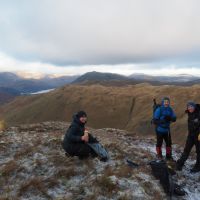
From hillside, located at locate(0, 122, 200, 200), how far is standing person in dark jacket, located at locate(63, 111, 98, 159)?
45 cm

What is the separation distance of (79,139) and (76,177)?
208cm

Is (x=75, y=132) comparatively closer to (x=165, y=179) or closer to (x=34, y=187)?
(x=34, y=187)

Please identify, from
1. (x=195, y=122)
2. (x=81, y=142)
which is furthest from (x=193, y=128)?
(x=81, y=142)

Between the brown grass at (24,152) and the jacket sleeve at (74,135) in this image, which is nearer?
the jacket sleeve at (74,135)

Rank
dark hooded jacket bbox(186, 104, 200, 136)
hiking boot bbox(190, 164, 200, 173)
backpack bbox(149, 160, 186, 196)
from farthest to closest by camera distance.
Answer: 1. hiking boot bbox(190, 164, 200, 173)
2. dark hooded jacket bbox(186, 104, 200, 136)
3. backpack bbox(149, 160, 186, 196)

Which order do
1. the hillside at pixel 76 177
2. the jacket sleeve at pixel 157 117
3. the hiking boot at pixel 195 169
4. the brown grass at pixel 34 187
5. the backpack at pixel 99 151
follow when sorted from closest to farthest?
1. the hillside at pixel 76 177
2. the brown grass at pixel 34 187
3. the backpack at pixel 99 151
4. the hiking boot at pixel 195 169
5. the jacket sleeve at pixel 157 117

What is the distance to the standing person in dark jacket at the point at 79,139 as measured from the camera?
52.2ft

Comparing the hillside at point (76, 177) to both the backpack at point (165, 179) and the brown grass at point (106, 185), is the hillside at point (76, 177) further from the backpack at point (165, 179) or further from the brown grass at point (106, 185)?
the backpack at point (165, 179)

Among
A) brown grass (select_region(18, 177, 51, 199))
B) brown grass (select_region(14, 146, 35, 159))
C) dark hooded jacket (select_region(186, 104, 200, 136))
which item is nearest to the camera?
brown grass (select_region(18, 177, 51, 199))

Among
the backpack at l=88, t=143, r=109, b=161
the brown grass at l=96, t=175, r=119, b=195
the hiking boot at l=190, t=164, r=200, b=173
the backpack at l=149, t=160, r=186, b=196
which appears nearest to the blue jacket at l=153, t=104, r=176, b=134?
the hiking boot at l=190, t=164, r=200, b=173

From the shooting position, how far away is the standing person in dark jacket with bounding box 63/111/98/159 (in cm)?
1591

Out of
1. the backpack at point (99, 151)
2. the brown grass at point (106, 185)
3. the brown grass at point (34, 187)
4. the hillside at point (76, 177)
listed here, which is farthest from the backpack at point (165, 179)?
the brown grass at point (34, 187)

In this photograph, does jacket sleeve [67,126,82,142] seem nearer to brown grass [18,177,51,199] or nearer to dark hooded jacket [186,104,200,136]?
brown grass [18,177,51,199]

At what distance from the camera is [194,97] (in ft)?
562
